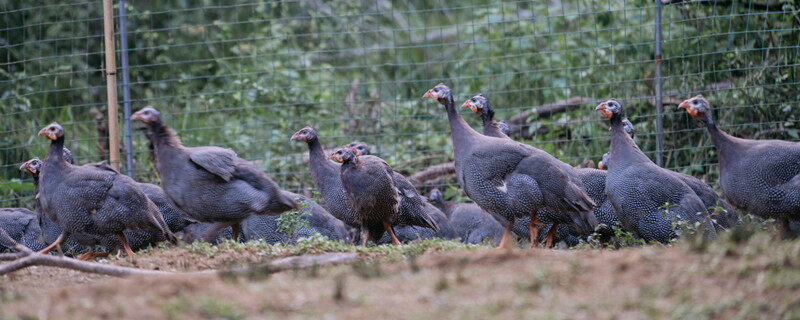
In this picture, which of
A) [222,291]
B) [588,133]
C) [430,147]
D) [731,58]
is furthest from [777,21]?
[222,291]

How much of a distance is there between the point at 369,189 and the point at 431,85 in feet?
14.8

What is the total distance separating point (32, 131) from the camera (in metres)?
11.3

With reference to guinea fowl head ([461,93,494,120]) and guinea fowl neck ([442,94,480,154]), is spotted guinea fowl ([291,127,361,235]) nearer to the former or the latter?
guinea fowl neck ([442,94,480,154])

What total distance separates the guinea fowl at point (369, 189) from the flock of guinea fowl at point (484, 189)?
10 mm

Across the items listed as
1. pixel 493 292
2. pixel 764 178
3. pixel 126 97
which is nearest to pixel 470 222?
pixel 764 178

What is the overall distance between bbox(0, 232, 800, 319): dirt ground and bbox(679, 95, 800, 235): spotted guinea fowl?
2.83m

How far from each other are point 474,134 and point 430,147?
4031 millimetres

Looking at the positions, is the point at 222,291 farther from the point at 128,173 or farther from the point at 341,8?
the point at 341,8

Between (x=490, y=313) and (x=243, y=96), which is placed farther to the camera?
(x=243, y=96)

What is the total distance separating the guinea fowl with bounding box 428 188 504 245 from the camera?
29.3ft

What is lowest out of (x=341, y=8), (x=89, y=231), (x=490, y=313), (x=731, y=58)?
(x=89, y=231)

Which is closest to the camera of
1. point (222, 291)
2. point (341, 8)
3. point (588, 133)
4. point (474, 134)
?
point (222, 291)

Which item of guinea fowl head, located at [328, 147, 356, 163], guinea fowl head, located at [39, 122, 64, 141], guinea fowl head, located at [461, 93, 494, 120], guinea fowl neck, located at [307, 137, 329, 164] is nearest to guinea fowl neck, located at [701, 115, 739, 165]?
guinea fowl head, located at [461, 93, 494, 120]

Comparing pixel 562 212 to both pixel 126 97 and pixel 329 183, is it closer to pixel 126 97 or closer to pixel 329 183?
pixel 329 183
